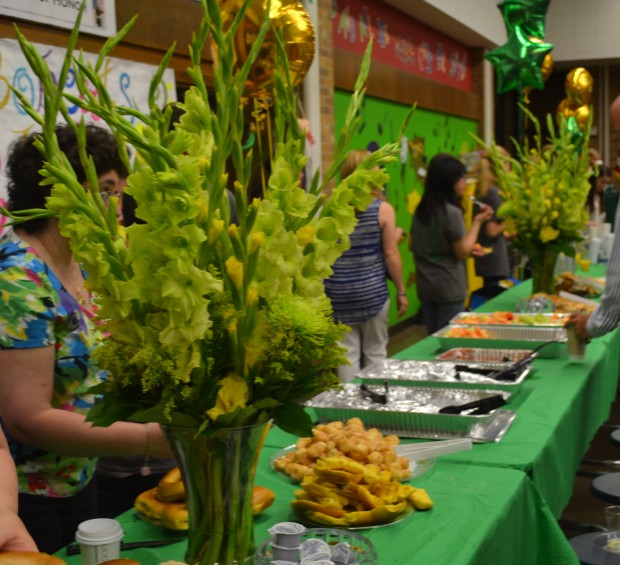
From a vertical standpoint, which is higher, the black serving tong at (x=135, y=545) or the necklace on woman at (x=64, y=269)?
the necklace on woman at (x=64, y=269)

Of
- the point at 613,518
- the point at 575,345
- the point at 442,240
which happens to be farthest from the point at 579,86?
the point at 613,518

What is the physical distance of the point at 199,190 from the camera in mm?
1020

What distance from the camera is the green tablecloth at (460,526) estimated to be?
1.37m

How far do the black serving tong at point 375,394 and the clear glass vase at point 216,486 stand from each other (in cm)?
94

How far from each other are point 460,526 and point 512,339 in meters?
1.59

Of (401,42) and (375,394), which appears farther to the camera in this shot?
(401,42)

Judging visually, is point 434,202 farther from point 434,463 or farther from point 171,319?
point 171,319

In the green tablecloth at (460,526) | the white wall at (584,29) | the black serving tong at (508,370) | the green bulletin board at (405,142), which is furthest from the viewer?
the white wall at (584,29)

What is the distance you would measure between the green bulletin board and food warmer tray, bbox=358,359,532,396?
164 inches

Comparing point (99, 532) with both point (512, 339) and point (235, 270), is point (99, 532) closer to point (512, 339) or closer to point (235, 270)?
point (235, 270)

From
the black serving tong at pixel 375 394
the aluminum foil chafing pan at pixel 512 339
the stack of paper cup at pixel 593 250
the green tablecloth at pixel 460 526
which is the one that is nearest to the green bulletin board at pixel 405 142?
the stack of paper cup at pixel 593 250

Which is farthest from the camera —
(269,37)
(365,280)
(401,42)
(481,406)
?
(401,42)

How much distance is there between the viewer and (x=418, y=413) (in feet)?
6.37

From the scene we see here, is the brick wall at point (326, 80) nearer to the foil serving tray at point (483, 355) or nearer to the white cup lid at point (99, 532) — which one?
the foil serving tray at point (483, 355)
